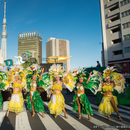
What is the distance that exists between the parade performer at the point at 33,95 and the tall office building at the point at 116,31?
22.5m

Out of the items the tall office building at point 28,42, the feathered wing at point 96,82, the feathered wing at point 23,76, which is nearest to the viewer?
the feathered wing at point 96,82

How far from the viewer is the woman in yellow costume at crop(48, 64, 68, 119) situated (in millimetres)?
4840

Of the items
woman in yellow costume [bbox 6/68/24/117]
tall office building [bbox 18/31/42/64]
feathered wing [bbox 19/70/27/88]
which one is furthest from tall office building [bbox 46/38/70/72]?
woman in yellow costume [bbox 6/68/24/117]

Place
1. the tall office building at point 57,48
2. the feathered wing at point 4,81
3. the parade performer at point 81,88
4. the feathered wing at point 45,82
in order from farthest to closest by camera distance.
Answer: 1. the tall office building at point 57,48
2. the feathered wing at point 4,81
3. the feathered wing at point 45,82
4. the parade performer at point 81,88

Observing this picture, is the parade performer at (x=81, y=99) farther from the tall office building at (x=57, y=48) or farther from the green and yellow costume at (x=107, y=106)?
the tall office building at (x=57, y=48)

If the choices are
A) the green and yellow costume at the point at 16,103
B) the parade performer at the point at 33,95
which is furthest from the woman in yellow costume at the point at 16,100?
the parade performer at the point at 33,95

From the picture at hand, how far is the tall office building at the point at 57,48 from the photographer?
153 metres

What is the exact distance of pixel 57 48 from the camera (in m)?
153

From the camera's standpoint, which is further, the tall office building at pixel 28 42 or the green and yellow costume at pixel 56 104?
the tall office building at pixel 28 42

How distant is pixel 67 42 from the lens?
164625 millimetres

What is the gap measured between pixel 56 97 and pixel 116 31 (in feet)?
95.7

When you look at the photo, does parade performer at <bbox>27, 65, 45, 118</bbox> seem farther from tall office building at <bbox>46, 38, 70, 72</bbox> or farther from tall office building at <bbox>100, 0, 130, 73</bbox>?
tall office building at <bbox>46, 38, 70, 72</bbox>

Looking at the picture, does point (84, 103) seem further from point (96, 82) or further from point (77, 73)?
point (77, 73)

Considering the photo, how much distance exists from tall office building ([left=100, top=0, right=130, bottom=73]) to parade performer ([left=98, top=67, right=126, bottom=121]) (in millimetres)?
20734
